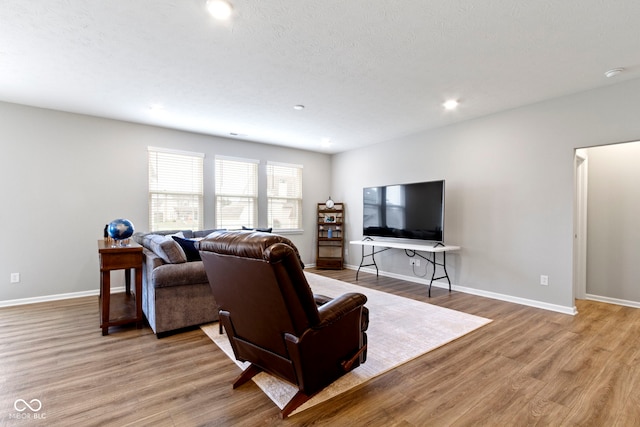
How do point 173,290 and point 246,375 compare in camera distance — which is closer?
point 246,375

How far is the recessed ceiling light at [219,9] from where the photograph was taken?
2070 millimetres

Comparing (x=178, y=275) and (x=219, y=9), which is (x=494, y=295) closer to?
(x=178, y=275)

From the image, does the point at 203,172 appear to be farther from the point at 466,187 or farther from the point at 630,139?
the point at 630,139

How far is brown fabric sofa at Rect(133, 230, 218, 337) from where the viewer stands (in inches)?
114

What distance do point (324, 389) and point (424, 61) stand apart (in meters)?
2.95

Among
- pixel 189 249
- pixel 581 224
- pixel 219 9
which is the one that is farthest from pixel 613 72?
pixel 189 249

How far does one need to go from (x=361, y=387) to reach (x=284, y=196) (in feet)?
15.8

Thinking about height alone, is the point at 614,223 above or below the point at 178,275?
above

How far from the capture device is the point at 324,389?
2.06m

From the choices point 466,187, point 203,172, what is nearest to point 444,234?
point 466,187

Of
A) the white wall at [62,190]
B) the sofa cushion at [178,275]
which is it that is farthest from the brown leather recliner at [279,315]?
the white wall at [62,190]

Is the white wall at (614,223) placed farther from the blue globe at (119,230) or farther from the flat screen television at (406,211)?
the blue globe at (119,230)

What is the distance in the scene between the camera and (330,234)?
6605 mm

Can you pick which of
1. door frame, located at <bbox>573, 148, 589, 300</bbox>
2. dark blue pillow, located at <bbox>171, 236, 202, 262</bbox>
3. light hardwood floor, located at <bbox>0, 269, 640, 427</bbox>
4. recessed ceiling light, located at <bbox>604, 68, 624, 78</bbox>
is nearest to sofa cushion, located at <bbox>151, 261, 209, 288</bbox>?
dark blue pillow, located at <bbox>171, 236, 202, 262</bbox>
